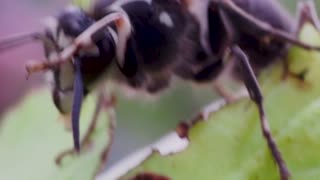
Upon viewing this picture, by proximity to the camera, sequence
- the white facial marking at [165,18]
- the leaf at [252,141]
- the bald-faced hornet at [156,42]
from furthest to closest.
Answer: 1. the white facial marking at [165,18]
2. the bald-faced hornet at [156,42]
3. the leaf at [252,141]

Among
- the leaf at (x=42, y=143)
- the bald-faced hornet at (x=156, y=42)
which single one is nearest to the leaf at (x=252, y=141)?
the bald-faced hornet at (x=156, y=42)

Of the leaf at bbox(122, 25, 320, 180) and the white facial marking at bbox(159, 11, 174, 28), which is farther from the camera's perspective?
the white facial marking at bbox(159, 11, 174, 28)

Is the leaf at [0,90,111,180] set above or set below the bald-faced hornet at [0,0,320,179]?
below

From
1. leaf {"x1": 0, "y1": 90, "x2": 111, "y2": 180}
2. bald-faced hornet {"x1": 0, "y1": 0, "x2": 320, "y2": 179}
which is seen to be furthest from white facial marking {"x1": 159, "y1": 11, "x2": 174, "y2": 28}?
leaf {"x1": 0, "y1": 90, "x2": 111, "y2": 180}

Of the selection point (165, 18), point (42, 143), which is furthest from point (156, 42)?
point (42, 143)

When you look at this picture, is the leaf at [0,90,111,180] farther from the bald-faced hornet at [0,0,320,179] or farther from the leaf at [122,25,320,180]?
the leaf at [122,25,320,180]

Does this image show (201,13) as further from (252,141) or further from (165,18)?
(252,141)

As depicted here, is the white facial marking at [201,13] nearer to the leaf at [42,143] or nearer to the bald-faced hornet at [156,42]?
the bald-faced hornet at [156,42]
